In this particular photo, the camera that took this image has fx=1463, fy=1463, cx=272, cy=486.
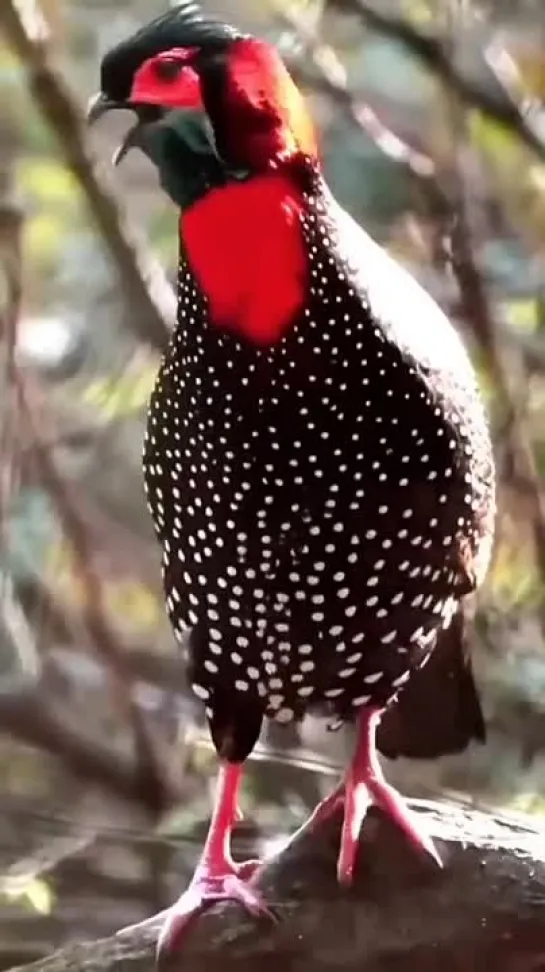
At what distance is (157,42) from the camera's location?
2.35 feet

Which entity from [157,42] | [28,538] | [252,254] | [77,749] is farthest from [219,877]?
[157,42]

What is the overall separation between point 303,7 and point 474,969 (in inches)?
22.3

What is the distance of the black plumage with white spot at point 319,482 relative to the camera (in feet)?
2.45

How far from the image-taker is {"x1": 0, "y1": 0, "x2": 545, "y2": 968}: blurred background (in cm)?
88

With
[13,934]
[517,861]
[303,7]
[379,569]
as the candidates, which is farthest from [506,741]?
[303,7]

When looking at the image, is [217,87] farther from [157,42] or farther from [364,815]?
[364,815]

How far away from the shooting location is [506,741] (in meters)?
0.92

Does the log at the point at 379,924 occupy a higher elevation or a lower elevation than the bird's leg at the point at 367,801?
lower

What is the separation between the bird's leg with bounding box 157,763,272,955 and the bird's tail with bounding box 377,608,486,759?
3.8 inches

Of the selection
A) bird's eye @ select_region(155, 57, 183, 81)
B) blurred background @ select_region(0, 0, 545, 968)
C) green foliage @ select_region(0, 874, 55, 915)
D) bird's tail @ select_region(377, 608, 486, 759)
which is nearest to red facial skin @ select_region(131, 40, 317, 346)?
bird's eye @ select_region(155, 57, 183, 81)

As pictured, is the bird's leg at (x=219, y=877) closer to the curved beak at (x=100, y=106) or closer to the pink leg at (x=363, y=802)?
the pink leg at (x=363, y=802)

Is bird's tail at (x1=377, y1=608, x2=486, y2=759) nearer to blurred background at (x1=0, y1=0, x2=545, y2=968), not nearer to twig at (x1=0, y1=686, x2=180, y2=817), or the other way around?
blurred background at (x1=0, y1=0, x2=545, y2=968)

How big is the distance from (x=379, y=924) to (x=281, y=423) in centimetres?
29

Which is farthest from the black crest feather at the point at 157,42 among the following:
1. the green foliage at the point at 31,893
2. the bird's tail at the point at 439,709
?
the green foliage at the point at 31,893
